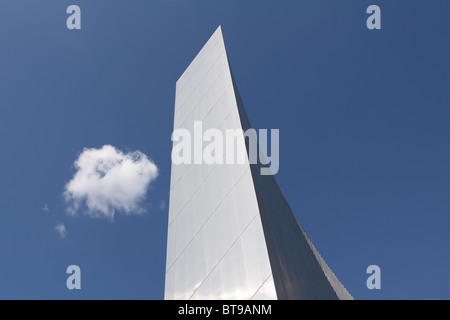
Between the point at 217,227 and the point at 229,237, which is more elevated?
the point at 217,227

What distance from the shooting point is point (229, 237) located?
810 centimetres

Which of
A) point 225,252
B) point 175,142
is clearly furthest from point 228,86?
point 225,252

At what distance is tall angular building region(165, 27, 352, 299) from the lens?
6.88 meters

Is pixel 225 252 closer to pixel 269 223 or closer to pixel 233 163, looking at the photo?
pixel 269 223

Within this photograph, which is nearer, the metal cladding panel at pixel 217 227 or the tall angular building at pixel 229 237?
the tall angular building at pixel 229 237

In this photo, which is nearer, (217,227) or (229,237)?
(229,237)

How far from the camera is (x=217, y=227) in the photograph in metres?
8.81

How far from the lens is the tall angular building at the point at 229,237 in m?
6.88

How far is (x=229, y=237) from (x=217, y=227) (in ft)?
2.52
